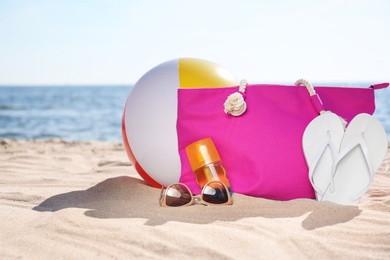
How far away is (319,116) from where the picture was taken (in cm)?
313

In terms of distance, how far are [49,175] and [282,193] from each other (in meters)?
2.44

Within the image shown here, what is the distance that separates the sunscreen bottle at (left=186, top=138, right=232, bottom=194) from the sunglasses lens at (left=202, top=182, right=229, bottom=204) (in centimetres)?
11

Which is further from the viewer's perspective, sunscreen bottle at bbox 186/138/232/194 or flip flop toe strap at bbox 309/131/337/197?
sunscreen bottle at bbox 186/138/232/194

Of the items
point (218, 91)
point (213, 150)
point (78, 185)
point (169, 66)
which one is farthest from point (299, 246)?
point (78, 185)

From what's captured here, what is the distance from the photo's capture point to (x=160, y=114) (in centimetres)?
344

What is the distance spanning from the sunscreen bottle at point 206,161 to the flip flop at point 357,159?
677mm

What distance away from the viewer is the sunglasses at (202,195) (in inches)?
121

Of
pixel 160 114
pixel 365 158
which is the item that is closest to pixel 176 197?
pixel 160 114

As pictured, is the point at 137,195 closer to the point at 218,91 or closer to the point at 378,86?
the point at 218,91

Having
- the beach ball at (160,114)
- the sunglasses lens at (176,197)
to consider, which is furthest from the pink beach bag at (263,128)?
the sunglasses lens at (176,197)

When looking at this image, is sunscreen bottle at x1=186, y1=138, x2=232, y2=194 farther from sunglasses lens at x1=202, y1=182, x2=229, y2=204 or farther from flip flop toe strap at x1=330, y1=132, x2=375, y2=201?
flip flop toe strap at x1=330, y1=132, x2=375, y2=201

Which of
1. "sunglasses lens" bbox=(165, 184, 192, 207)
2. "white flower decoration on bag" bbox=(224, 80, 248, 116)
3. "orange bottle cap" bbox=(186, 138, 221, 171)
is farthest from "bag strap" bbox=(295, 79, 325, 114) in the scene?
"sunglasses lens" bbox=(165, 184, 192, 207)

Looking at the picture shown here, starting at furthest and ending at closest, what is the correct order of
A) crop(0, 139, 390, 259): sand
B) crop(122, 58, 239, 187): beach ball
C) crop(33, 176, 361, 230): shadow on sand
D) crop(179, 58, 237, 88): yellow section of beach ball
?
crop(179, 58, 237, 88): yellow section of beach ball → crop(122, 58, 239, 187): beach ball → crop(33, 176, 361, 230): shadow on sand → crop(0, 139, 390, 259): sand

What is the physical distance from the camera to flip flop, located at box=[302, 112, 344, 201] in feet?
10.1
